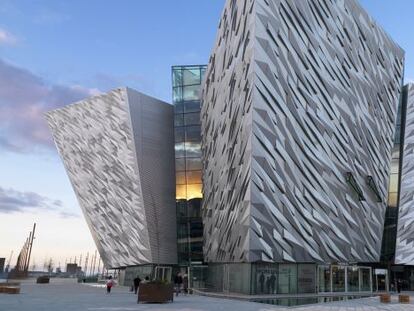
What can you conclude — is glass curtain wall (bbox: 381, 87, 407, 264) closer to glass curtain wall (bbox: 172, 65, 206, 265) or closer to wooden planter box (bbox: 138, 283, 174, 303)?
glass curtain wall (bbox: 172, 65, 206, 265)

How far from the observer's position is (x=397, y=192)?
4225 centimetres

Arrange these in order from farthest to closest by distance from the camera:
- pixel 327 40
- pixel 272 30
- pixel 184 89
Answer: pixel 184 89 → pixel 327 40 → pixel 272 30

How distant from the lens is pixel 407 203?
4056cm

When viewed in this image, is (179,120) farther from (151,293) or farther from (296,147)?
(151,293)

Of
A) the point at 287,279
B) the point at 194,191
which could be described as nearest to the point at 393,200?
the point at 287,279

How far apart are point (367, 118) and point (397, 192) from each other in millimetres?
7622

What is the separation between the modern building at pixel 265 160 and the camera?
3152 centimetres

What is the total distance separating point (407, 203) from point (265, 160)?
17178 mm

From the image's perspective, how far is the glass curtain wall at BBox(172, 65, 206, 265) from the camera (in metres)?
46.6

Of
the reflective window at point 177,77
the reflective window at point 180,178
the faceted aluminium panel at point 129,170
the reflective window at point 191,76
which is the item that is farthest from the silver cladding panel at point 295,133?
the reflective window at point 177,77

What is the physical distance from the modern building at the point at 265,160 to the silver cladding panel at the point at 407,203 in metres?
0.12

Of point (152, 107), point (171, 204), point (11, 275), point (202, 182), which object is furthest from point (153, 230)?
point (11, 275)

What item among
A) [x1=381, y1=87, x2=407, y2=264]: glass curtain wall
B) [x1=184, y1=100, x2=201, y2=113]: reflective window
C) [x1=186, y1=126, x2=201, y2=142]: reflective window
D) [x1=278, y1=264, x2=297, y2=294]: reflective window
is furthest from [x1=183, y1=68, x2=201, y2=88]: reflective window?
[x1=278, y1=264, x2=297, y2=294]: reflective window

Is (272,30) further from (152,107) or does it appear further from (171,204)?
(171,204)
